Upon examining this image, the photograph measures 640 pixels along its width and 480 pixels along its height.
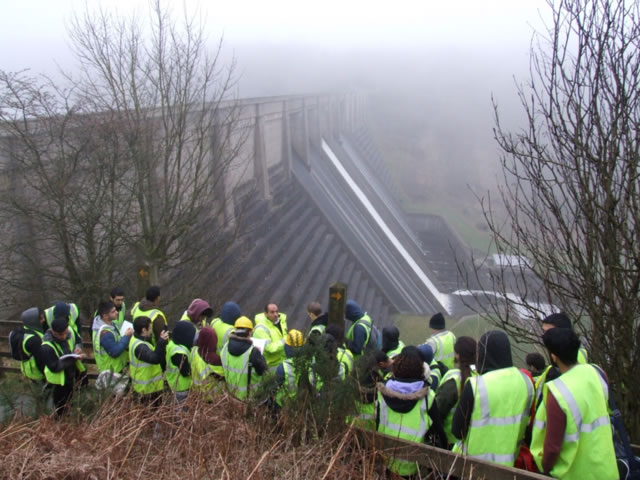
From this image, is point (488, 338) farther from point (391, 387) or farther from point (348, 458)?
point (348, 458)

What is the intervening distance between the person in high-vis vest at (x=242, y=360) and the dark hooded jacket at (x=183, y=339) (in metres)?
0.32

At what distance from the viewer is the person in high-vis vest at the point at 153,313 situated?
4.52 meters

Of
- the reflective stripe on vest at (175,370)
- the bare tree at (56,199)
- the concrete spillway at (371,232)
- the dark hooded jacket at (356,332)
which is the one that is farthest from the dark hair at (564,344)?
the concrete spillway at (371,232)

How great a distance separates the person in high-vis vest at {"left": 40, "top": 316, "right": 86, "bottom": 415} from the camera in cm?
420

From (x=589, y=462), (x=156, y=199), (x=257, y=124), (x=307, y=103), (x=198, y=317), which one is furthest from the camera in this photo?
(x=307, y=103)

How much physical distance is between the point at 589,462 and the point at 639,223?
5.26 ft

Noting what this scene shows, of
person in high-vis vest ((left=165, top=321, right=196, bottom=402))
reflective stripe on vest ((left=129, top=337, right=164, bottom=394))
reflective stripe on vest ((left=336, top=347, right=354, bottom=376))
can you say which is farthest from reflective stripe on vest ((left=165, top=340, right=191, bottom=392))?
reflective stripe on vest ((left=336, top=347, right=354, bottom=376))

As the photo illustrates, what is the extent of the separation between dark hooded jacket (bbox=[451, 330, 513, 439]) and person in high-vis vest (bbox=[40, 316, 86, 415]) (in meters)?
2.73

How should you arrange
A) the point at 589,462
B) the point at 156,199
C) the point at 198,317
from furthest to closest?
the point at 156,199 < the point at 198,317 < the point at 589,462

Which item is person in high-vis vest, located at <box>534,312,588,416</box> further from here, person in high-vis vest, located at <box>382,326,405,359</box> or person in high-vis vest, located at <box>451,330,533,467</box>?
person in high-vis vest, located at <box>382,326,405,359</box>

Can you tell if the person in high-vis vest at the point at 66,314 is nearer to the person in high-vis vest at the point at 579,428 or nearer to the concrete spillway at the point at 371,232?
the person in high-vis vest at the point at 579,428

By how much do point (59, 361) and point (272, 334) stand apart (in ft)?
5.47

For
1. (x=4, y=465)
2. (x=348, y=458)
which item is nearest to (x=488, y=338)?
(x=348, y=458)

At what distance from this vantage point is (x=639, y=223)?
3.47m
